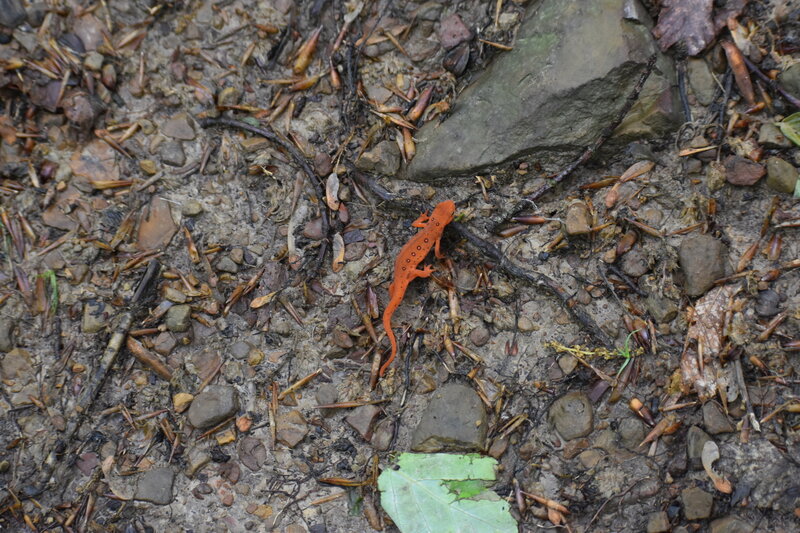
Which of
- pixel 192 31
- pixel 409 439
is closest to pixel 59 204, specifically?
pixel 192 31

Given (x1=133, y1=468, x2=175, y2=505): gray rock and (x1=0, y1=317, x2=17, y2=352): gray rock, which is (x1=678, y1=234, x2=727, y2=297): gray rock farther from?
(x1=0, y1=317, x2=17, y2=352): gray rock

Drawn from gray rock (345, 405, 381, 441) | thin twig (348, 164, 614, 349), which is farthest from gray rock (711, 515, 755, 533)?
gray rock (345, 405, 381, 441)

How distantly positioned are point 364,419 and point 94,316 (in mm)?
1654

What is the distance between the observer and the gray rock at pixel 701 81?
2.79 meters

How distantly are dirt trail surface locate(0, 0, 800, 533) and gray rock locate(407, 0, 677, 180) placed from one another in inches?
0.5

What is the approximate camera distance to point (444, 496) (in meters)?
2.71

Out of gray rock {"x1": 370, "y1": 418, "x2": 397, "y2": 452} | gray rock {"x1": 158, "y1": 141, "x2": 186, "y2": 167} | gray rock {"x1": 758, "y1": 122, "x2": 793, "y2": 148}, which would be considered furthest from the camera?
gray rock {"x1": 158, "y1": 141, "x2": 186, "y2": 167}

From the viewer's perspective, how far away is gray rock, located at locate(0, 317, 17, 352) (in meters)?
3.11

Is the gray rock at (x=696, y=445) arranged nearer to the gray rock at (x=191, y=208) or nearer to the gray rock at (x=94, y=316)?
the gray rock at (x=191, y=208)

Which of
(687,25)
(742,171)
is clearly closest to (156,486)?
(742,171)

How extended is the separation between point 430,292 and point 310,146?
113 cm

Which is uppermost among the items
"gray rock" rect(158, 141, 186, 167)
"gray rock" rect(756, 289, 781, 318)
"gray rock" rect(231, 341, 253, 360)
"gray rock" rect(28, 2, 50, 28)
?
"gray rock" rect(28, 2, 50, 28)

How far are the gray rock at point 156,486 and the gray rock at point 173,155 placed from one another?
177 cm

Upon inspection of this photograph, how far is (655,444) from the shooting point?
104 inches
